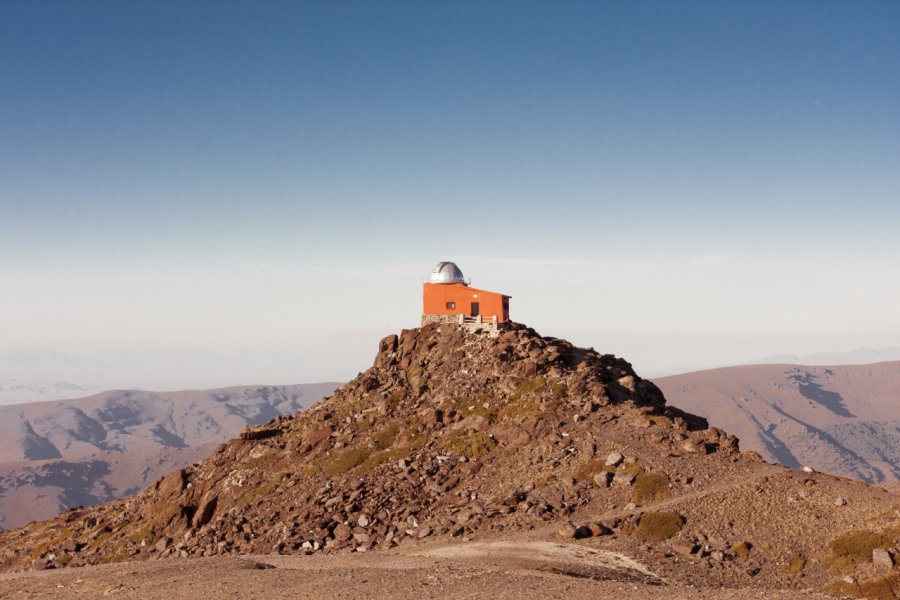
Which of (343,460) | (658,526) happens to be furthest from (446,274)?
(658,526)

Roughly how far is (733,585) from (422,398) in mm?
35602

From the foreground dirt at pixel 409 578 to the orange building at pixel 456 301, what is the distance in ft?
107

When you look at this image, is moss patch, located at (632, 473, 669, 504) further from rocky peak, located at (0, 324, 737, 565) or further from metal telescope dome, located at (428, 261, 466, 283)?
metal telescope dome, located at (428, 261, 466, 283)

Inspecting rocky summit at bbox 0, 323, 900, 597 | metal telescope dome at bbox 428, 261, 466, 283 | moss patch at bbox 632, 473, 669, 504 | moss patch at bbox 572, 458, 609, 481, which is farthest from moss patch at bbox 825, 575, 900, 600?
metal telescope dome at bbox 428, 261, 466, 283

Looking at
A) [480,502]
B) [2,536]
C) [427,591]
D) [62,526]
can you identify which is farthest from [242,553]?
[2,536]

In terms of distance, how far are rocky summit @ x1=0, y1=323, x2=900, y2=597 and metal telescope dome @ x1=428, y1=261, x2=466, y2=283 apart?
5.11 metres

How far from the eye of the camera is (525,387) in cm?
6450

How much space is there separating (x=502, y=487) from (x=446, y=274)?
98.4 feet

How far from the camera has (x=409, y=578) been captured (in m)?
39.7

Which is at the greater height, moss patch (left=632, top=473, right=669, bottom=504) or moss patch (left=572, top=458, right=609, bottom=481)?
moss patch (left=572, top=458, right=609, bottom=481)

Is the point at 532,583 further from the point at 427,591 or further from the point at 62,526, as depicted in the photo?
the point at 62,526

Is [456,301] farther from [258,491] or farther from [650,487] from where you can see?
[650,487]

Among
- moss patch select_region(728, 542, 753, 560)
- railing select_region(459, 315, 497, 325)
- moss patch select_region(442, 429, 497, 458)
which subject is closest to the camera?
moss patch select_region(728, 542, 753, 560)

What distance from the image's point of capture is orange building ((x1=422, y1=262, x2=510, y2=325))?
75.1 m
